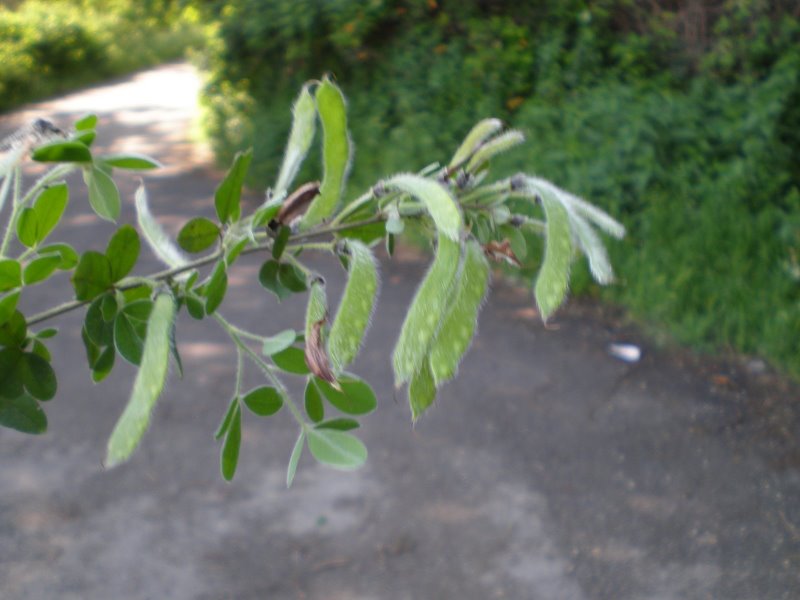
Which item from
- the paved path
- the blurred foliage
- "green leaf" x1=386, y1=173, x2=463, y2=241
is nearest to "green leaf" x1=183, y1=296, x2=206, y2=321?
"green leaf" x1=386, y1=173, x2=463, y2=241

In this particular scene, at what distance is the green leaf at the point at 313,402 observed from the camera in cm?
89

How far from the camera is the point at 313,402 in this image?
2.94ft

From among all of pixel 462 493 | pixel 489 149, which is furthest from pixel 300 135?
pixel 462 493

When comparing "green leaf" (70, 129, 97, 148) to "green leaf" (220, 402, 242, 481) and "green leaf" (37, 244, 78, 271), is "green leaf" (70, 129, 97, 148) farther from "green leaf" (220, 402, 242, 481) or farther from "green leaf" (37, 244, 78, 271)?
"green leaf" (220, 402, 242, 481)

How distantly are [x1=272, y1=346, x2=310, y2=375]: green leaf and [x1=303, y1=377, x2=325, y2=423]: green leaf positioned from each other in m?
0.03

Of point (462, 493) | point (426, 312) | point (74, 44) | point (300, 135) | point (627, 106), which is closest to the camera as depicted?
point (426, 312)

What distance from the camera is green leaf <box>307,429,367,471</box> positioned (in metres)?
0.83

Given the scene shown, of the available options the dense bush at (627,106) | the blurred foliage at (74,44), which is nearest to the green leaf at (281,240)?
the dense bush at (627,106)

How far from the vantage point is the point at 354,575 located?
123 inches

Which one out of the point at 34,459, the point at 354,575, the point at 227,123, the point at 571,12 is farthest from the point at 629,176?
the point at 227,123

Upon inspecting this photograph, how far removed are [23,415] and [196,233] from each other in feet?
0.84

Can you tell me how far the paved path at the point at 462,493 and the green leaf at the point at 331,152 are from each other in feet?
8.69

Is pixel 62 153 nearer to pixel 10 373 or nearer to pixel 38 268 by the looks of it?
pixel 38 268

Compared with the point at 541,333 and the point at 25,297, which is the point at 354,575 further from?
the point at 25,297
